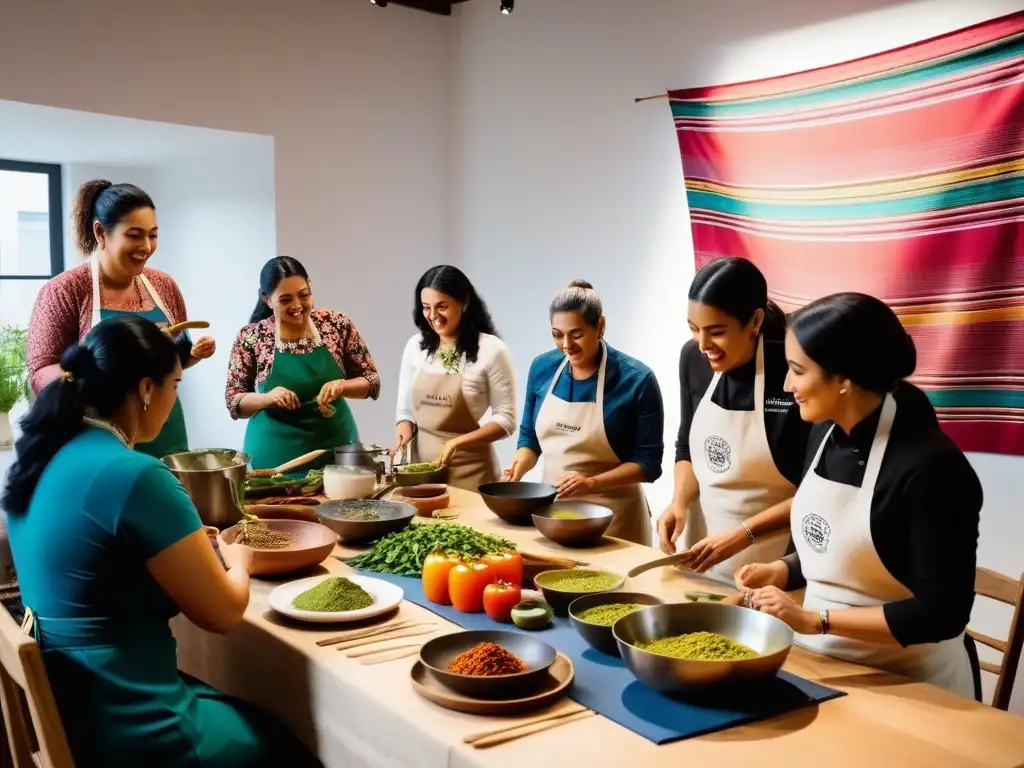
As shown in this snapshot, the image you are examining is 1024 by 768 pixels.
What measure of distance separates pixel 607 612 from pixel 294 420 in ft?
6.77

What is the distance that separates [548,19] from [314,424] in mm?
2646

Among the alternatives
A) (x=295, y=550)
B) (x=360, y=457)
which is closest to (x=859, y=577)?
(x=295, y=550)

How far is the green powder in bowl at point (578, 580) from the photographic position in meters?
2.07

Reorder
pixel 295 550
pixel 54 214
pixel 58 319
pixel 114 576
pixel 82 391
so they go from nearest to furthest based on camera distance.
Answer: pixel 114 576 → pixel 82 391 → pixel 295 550 → pixel 58 319 → pixel 54 214

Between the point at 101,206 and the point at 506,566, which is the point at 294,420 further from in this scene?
the point at 506,566

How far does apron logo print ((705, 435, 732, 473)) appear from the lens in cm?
255

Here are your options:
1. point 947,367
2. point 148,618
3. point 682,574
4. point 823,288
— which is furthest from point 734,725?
point 823,288

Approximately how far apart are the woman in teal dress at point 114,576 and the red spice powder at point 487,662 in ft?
1.52

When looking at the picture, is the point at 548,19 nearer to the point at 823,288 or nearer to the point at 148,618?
the point at 823,288

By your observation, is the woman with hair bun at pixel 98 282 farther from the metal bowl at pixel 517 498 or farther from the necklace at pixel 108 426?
the necklace at pixel 108 426

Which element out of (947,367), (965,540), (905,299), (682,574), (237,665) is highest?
(905,299)

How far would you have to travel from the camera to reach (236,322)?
527cm

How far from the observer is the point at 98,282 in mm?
3311

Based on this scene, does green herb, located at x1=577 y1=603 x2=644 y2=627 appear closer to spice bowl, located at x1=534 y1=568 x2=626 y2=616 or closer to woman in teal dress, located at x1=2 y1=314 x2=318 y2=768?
spice bowl, located at x1=534 y1=568 x2=626 y2=616
